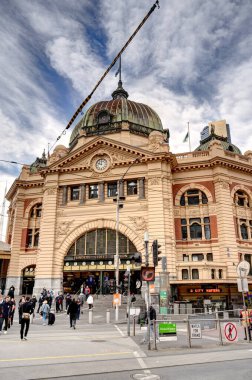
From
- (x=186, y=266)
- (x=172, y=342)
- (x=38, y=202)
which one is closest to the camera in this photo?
(x=172, y=342)

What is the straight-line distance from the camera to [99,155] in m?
43.1

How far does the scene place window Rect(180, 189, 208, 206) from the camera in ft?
134

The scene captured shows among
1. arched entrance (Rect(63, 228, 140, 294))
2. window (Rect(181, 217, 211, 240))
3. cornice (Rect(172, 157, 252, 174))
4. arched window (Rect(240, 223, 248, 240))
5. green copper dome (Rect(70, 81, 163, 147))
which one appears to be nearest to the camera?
arched entrance (Rect(63, 228, 140, 294))

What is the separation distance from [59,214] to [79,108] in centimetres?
1620

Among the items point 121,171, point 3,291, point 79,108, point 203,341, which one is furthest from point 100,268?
point 203,341

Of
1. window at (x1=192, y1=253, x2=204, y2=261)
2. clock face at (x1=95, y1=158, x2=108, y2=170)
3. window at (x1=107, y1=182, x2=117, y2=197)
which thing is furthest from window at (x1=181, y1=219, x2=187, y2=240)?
clock face at (x1=95, y1=158, x2=108, y2=170)

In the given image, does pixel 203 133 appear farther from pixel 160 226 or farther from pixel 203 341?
pixel 203 341

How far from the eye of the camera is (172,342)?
14.9 metres

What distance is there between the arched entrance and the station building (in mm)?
122

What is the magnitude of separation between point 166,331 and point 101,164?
30.9 m

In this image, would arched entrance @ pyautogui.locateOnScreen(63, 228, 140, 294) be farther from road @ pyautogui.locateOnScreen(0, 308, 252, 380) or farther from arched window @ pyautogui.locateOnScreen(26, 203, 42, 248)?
road @ pyautogui.locateOnScreen(0, 308, 252, 380)

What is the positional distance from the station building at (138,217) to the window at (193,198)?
129 millimetres

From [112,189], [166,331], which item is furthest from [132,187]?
[166,331]

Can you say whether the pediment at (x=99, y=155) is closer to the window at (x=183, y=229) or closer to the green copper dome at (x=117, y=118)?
the green copper dome at (x=117, y=118)
